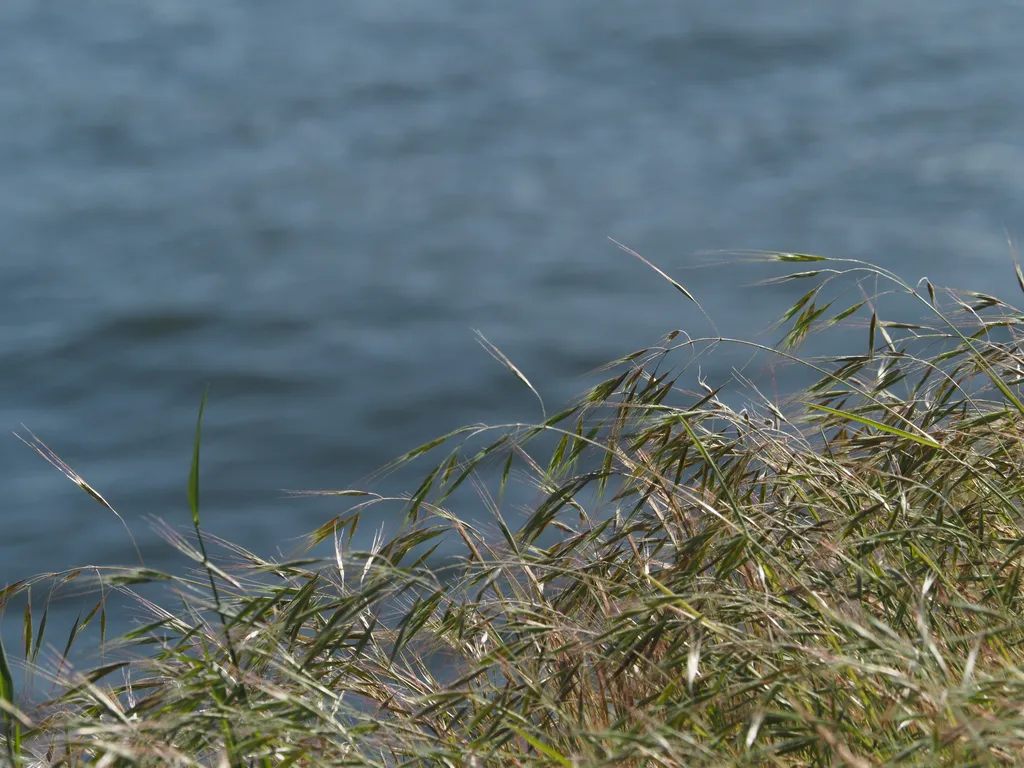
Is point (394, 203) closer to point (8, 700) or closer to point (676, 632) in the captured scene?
point (676, 632)

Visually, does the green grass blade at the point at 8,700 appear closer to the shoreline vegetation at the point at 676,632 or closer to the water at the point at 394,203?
the shoreline vegetation at the point at 676,632

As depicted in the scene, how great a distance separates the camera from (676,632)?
6.31 ft

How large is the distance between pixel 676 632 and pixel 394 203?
18.9 feet

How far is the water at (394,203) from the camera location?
6.28 m

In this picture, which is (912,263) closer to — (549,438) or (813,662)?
(549,438)

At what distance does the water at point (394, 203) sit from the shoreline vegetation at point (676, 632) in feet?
10.3

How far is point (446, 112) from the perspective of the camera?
821cm

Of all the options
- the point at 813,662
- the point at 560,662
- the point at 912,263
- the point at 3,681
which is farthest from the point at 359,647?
the point at 912,263

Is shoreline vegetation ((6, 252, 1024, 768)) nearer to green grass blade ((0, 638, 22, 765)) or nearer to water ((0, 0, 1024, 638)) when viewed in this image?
green grass blade ((0, 638, 22, 765))

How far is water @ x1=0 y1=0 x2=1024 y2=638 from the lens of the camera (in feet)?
20.6

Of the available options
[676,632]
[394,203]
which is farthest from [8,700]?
[394,203]

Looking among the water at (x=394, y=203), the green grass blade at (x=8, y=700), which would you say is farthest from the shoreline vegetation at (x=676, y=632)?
the water at (x=394, y=203)

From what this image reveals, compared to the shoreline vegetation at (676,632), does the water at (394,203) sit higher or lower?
lower

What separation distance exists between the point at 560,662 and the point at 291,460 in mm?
4168
